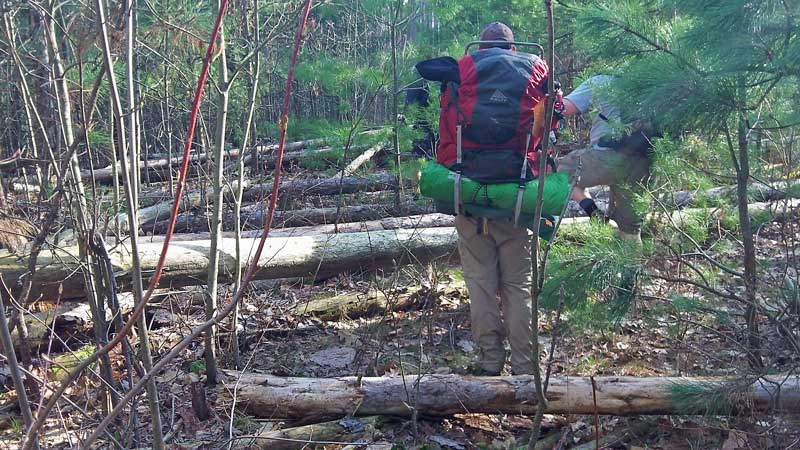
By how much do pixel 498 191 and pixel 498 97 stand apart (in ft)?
Result: 1.78

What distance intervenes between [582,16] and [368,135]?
4418mm

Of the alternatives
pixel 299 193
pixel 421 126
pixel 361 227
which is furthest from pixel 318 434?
pixel 299 193

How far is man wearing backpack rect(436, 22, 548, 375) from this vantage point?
432 cm

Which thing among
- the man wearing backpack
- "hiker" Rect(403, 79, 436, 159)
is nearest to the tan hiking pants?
the man wearing backpack

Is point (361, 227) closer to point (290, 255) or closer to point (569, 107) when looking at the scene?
point (290, 255)

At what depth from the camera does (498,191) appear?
4.34 m

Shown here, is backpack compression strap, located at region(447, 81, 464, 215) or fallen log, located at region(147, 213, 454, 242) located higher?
backpack compression strap, located at region(447, 81, 464, 215)

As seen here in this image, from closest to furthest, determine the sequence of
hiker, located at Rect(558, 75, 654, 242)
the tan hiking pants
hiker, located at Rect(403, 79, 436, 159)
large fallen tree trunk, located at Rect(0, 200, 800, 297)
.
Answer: the tan hiking pants
hiker, located at Rect(558, 75, 654, 242)
large fallen tree trunk, located at Rect(0, 200, 800, 297)
hiker, located at Rect(403, 79, 436, 159)

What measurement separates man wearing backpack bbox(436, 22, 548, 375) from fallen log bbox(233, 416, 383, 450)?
1.00 meters

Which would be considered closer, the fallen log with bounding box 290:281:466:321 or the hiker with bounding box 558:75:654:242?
the hiker with bounding box 558:75:654:242

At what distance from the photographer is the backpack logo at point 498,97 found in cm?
429

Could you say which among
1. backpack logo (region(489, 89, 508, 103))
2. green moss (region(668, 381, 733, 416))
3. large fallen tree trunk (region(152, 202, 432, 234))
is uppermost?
backpack logo (region(489, 89, 508, 103))

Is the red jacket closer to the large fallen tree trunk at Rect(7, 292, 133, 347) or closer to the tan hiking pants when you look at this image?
the tan hiking pants

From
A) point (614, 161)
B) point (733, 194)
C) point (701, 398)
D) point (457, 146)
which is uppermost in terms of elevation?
point (457, 146)
